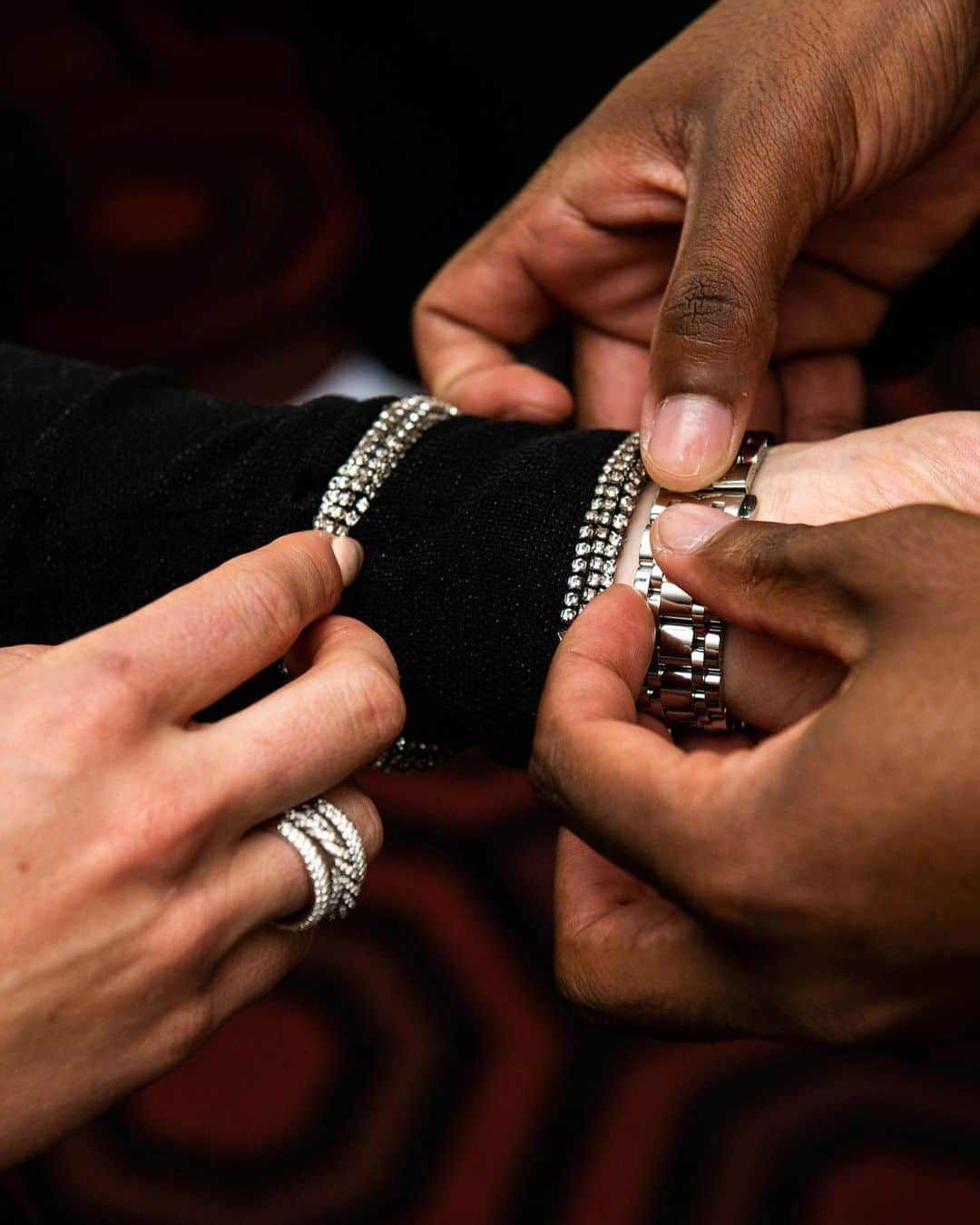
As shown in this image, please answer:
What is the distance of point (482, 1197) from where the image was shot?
3.87ft

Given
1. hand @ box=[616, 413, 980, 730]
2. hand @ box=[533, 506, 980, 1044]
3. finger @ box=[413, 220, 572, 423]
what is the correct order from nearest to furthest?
1. hand @ box=[533, 506, 980, 1044]
2. hand @ box=[616, 413, 980, 730]
3. finger @ box=[413, 220, 572, 423]

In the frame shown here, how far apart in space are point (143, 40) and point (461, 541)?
1.75 meters

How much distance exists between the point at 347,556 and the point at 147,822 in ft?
0.80

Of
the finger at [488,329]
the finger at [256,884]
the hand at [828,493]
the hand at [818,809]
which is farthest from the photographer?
the finger at [488,329]

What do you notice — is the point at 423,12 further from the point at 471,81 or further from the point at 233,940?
the point at 233,940

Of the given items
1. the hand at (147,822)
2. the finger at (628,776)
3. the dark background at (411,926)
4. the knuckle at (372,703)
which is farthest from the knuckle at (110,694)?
the dark background at (411,926)

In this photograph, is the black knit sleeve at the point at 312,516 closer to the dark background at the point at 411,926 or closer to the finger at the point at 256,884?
the finger at the point at 256,884

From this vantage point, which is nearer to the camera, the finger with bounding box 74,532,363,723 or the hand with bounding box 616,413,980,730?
the finger with bounding box 74,532,363,723

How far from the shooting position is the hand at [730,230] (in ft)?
2.71

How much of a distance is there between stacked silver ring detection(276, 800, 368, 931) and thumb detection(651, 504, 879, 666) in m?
0.25

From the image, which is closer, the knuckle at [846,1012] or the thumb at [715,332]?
the knuckle at [846,1012]

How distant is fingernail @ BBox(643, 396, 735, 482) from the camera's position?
2.62 feet

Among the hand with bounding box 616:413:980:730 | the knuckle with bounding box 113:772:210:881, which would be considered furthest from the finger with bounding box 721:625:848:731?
the knuckle with bounding box 113:772:210:881

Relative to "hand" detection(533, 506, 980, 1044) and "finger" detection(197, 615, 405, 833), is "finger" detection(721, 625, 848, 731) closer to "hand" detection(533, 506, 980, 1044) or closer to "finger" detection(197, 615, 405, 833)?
"hand" detection(533, 506, 980, 1044)
